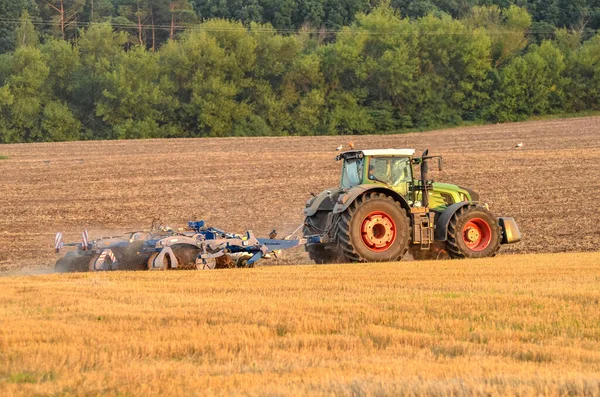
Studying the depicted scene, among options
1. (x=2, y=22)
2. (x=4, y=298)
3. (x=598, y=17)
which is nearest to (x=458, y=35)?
(x=598, y=17)

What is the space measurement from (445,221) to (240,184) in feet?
44.7

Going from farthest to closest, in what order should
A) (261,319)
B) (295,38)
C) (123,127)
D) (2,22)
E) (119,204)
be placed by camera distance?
(2,22) → (295,38) → (123,127) → (119,204) → (261,319)

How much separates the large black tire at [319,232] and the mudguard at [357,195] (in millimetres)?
954

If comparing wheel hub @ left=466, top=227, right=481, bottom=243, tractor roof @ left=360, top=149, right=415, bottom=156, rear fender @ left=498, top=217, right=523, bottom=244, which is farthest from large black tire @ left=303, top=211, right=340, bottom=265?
rear fender @ left=498, top=217, right=523, bottom=244

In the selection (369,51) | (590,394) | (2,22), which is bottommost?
(590,394)

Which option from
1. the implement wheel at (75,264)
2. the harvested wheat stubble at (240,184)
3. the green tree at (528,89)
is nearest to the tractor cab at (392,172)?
the harvested wheat stubble at (240,184)

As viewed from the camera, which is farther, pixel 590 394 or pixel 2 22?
pixel 2 22

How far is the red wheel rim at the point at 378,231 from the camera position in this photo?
14680mm

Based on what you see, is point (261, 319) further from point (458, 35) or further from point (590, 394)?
point (458, 35)

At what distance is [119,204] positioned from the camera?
81.9ft

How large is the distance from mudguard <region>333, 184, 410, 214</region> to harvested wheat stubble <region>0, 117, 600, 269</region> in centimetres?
383

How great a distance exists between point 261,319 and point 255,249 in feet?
20.1

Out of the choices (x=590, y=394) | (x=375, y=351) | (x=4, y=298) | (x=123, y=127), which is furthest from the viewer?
(x=123, y=127)

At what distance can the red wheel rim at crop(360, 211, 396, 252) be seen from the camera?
14.7 m
